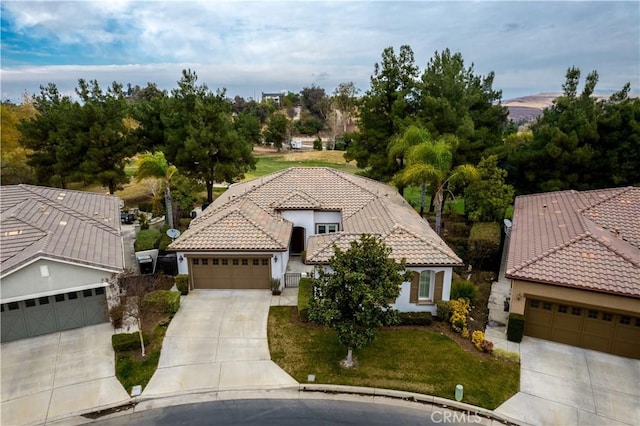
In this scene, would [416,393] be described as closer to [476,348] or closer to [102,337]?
[476,348]

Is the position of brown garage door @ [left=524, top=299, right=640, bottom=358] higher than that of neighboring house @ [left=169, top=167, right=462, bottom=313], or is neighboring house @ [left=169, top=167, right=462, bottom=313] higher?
neighboring house @ [left=169, top=167, right=462, bottom=313]

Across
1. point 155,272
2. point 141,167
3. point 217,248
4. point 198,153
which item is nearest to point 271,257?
point 217,248

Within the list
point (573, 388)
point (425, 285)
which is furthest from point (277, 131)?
point (573, 388)

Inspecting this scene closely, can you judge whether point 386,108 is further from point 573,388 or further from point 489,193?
point 573,388

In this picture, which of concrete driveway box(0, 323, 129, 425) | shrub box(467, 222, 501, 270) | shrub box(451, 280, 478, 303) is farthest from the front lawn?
shrub box(467, 222, 501, 270)

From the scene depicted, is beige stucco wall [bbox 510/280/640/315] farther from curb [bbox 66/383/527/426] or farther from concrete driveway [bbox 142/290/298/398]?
concrete driveway [bbox 142/290/298/398]

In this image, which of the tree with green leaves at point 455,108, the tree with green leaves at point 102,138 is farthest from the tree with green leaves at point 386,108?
the tree with green leaves at point 102,138
